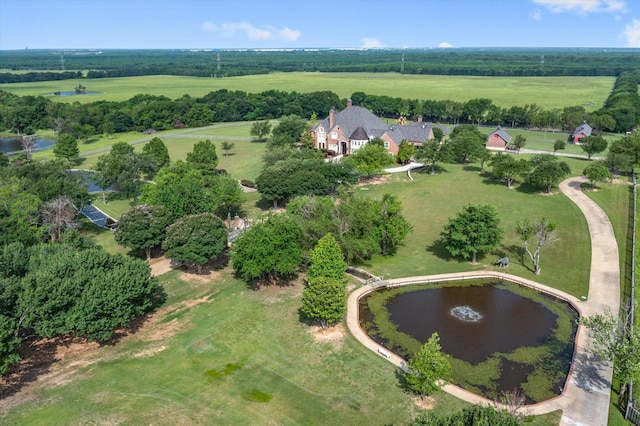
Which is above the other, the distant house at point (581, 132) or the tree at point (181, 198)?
the distant house at point (581, 132)

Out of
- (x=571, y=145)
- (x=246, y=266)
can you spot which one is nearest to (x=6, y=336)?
(x=246, y=266)

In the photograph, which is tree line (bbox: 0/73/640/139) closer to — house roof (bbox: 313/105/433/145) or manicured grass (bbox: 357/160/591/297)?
A: house roof (bbox: 313/105/433/145)

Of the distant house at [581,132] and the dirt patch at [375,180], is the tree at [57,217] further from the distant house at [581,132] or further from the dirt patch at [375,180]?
the distant house at [581,132]

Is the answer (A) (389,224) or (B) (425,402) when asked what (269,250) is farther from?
(B) (425,402)

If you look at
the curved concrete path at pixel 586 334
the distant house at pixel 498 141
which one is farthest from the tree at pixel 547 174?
the distant house at pixel 498 141

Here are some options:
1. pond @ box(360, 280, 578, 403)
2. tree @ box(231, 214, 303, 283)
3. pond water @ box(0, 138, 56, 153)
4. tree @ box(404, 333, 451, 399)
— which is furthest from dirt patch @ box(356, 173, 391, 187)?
pond water @ box(0, 138, 56, 153)

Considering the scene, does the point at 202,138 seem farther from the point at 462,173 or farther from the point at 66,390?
the point at 66,390
